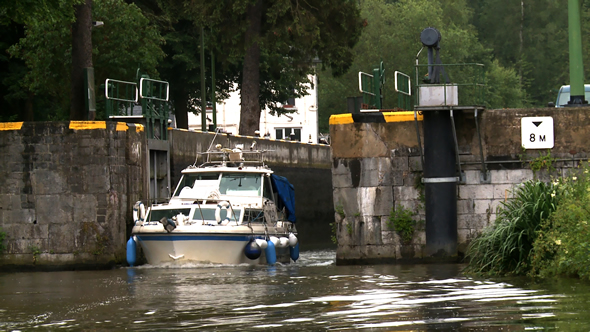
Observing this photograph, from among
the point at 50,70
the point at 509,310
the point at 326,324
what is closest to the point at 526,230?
the point at 509,310

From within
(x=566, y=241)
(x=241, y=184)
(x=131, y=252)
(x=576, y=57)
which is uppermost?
(x=576, y=57)

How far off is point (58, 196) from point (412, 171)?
7.32m

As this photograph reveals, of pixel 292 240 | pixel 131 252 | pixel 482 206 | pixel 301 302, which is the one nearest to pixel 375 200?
pixel 482 206

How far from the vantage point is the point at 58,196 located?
22797 millimetres

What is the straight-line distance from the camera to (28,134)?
22.8 metres

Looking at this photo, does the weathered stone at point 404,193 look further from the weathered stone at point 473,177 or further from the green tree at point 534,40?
the green tree at point 534,40

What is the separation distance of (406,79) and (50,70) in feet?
40.1

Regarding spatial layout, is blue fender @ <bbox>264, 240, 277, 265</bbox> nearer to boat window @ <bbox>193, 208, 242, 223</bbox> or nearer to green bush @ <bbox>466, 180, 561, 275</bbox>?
boat window @ <bbox>193, 208, 242, 223</bbox>

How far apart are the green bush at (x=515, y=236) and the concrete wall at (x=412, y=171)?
3.04 meters

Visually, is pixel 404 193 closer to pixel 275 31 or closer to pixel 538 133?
pixel 538 133

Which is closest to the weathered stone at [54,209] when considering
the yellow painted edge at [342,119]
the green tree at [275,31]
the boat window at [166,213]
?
the boat window at [166,213]

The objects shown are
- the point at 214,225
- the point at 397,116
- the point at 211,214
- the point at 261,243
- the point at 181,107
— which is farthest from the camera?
the point at 181,107

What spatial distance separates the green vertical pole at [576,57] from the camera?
21469 millimetres

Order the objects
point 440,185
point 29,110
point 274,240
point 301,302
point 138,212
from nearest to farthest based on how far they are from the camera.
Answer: point 301,302 → point 440,185 → point 138,212 → point 274,240 → point 29,110
